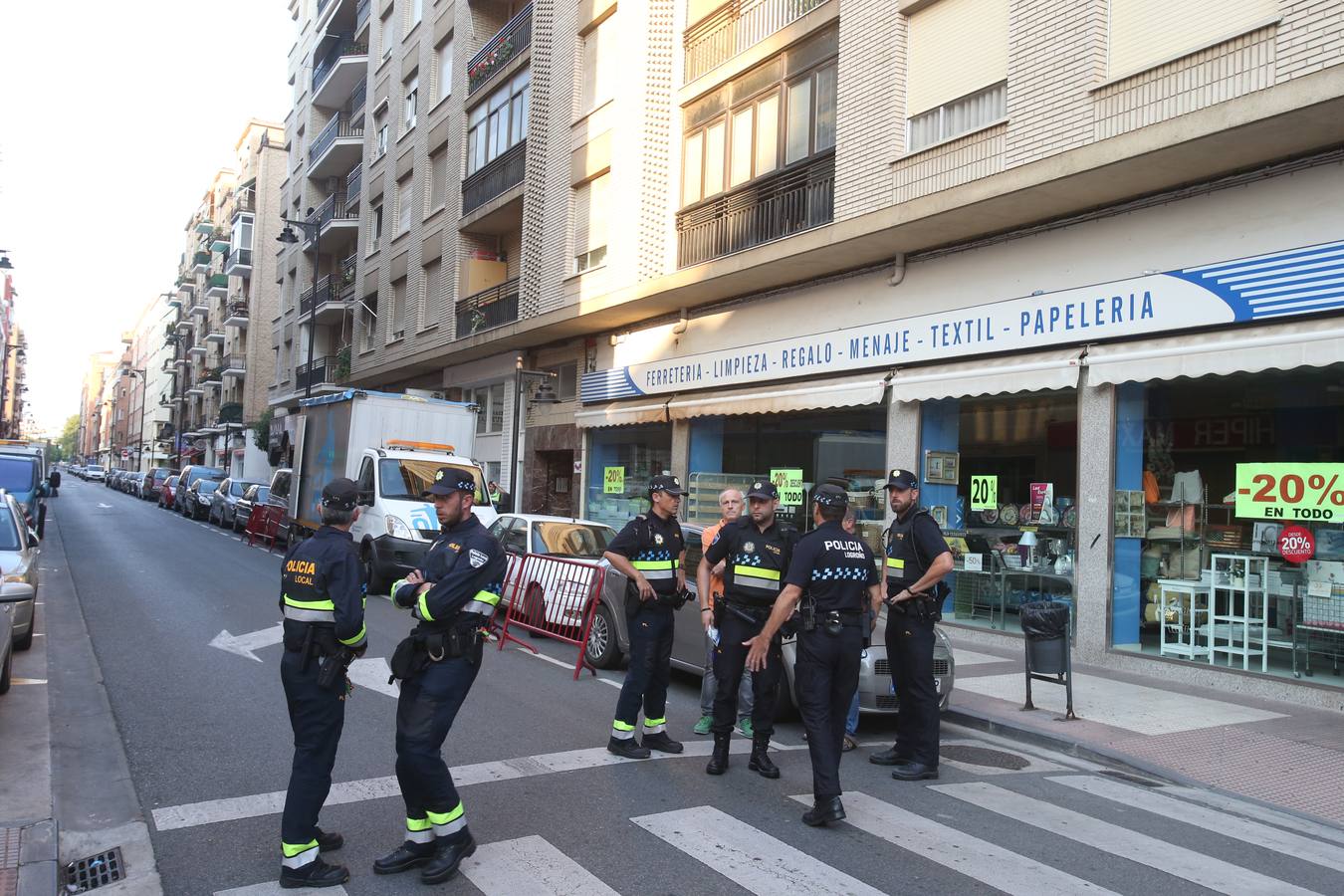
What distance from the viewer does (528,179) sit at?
75.3 feet

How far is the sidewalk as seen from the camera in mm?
6797

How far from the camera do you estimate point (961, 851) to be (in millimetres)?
5094

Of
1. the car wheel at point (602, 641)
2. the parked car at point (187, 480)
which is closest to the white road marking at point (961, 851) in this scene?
the car wheel at point (602, 641)

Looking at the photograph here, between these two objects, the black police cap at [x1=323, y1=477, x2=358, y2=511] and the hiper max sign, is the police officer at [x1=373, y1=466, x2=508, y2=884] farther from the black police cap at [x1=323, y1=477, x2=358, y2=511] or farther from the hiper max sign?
the hiper max sign

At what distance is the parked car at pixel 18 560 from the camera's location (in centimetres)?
891

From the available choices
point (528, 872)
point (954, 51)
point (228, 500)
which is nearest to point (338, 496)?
point (528, 872)

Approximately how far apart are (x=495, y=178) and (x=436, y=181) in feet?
16.1

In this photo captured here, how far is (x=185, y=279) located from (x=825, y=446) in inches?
3326

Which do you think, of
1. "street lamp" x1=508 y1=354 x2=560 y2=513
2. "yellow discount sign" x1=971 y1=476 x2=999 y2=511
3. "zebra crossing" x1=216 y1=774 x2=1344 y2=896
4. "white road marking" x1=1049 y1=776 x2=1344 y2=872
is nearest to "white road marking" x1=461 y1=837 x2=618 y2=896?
"zebra crossing" x1=216 y1=774 x2=1344 y2=896

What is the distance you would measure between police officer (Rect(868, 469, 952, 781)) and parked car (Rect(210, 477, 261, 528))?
25281 mm

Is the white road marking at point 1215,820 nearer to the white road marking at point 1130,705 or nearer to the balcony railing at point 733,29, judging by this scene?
the white road marking at point 1130,705

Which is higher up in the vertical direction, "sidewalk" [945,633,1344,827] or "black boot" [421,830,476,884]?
"black boot" [421,830,476,884]

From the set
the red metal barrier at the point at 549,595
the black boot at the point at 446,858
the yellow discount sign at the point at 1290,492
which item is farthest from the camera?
the red metal barrier at the point at 549,595

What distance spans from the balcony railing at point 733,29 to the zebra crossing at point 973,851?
13005 millimetres
